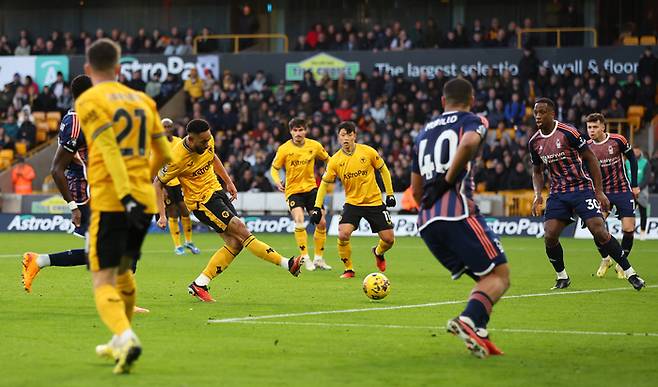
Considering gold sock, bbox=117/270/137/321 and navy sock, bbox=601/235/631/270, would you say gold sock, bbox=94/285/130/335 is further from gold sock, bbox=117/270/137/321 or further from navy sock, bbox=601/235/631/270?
navy sock, bbox=601/235/631/270

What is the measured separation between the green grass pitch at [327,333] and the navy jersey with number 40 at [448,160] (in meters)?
1.13

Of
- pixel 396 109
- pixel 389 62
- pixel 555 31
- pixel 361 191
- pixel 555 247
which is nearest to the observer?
pixel 555 247

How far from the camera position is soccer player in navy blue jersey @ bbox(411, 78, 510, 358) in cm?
927

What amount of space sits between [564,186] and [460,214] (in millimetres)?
6557

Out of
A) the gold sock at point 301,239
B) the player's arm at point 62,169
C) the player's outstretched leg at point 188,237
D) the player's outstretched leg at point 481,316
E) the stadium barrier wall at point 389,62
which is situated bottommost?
the player's outstretched leg at point 188,237

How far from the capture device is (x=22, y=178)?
122 feet

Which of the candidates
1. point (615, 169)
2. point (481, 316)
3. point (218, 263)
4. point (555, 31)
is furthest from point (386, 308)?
point (555, 31)

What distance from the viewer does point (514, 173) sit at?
33.1 meters

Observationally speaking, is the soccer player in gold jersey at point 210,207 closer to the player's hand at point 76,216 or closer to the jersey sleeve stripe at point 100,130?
the player's hand at point 76,216

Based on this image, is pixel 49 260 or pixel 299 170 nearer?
pixel 49 260

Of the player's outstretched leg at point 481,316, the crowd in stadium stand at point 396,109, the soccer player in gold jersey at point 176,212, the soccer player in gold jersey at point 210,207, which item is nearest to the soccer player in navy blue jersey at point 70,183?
the soccer player in gold jersey at point 210,207

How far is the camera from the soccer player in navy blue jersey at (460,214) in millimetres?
9273

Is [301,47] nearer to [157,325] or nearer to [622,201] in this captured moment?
[622,201]

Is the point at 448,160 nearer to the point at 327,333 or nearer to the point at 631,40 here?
the point at 327,333
